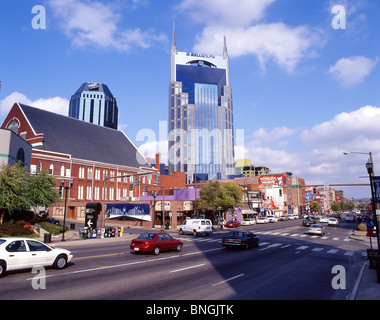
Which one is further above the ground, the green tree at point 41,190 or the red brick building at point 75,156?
the red brick building at point 75,156

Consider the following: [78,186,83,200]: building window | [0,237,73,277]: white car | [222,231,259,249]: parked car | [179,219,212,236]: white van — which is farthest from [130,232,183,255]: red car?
[78,186,83,200]: building window

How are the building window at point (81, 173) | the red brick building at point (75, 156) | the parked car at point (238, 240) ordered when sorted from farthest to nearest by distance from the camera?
the building window at point (81, 173)
the red brick building at point (75, 156)
the parked car at point (238, 240)

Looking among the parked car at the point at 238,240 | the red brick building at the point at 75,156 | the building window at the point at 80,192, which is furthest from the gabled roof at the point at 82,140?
the parked car at the point at 238,240

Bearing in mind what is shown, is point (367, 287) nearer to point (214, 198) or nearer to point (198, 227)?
point (198, 227)

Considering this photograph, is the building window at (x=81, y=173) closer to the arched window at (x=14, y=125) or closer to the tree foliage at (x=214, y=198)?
the arched window at (x=14, y=125)

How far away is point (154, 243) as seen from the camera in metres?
19.7

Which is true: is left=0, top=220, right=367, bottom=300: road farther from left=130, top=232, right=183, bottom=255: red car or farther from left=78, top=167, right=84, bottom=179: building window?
left=78, top=167, right=84, bottom=179: building window

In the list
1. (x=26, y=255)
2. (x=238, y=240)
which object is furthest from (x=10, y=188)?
(x=238, y=240)

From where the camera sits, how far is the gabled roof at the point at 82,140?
73.1 metres

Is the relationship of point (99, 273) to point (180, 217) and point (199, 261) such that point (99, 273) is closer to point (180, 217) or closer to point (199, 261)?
point (199, 261)

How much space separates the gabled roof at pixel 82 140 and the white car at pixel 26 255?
2398 inches

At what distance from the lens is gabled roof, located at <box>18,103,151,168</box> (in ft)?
240

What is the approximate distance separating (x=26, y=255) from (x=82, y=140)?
74.7m

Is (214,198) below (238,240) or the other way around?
the other way around
